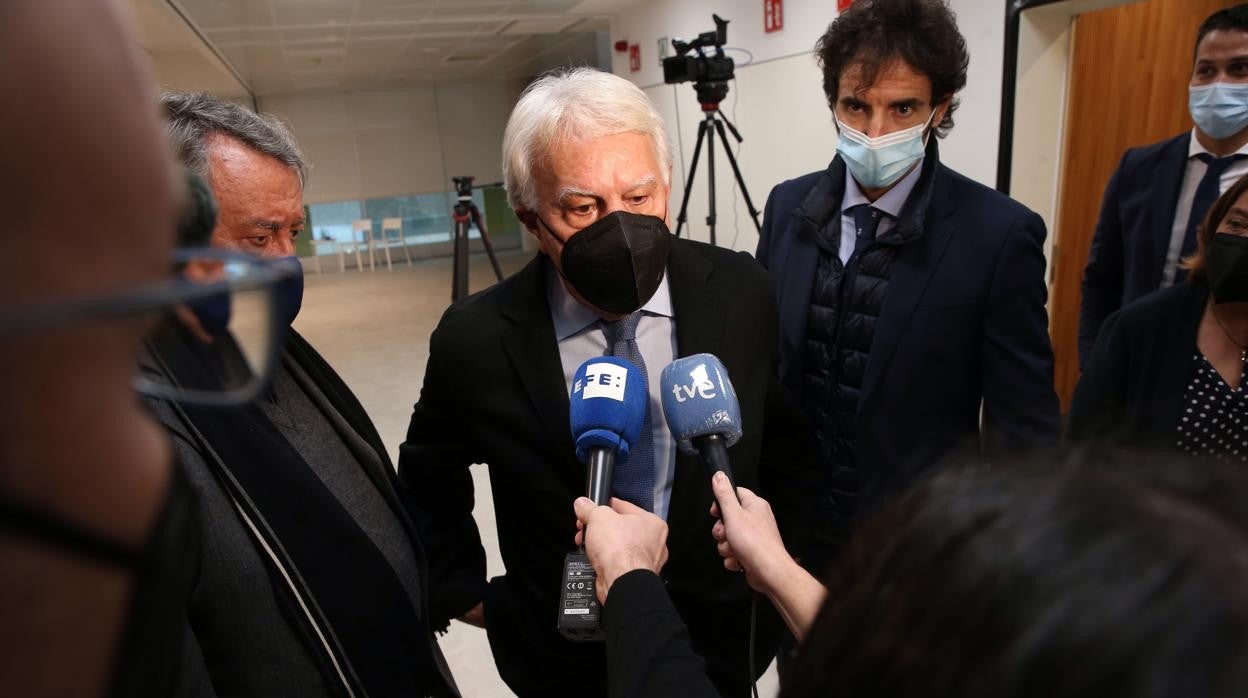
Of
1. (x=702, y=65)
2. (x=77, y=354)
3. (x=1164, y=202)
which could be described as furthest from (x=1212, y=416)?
(x=702, y=65)

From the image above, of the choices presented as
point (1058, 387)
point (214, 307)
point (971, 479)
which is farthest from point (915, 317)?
point (1058, 387)

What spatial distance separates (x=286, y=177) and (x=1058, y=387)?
4048mm

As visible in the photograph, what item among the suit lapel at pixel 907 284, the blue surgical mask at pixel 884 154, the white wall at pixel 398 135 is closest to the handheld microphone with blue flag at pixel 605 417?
the suit lapel at pixel 907 284

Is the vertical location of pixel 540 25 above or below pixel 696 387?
above

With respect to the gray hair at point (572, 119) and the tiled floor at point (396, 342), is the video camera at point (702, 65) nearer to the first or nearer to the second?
the tiled floor at point (396, 342)

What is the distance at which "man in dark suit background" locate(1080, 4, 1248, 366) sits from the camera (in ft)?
6.75

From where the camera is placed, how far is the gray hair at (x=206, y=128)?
1058 millimetres

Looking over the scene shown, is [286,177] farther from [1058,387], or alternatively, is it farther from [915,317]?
[1058,387]

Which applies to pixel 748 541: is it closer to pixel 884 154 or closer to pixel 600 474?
pixel 600 474

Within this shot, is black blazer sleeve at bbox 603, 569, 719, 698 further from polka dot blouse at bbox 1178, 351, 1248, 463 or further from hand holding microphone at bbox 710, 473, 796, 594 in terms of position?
polka dot blouse at bbox 1178, 351, 1248, 463

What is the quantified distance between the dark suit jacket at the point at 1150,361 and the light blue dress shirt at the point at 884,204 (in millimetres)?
526

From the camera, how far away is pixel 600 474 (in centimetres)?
91

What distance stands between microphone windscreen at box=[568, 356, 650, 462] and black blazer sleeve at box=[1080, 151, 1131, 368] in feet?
6.75

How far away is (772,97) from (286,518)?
5.32 meters
